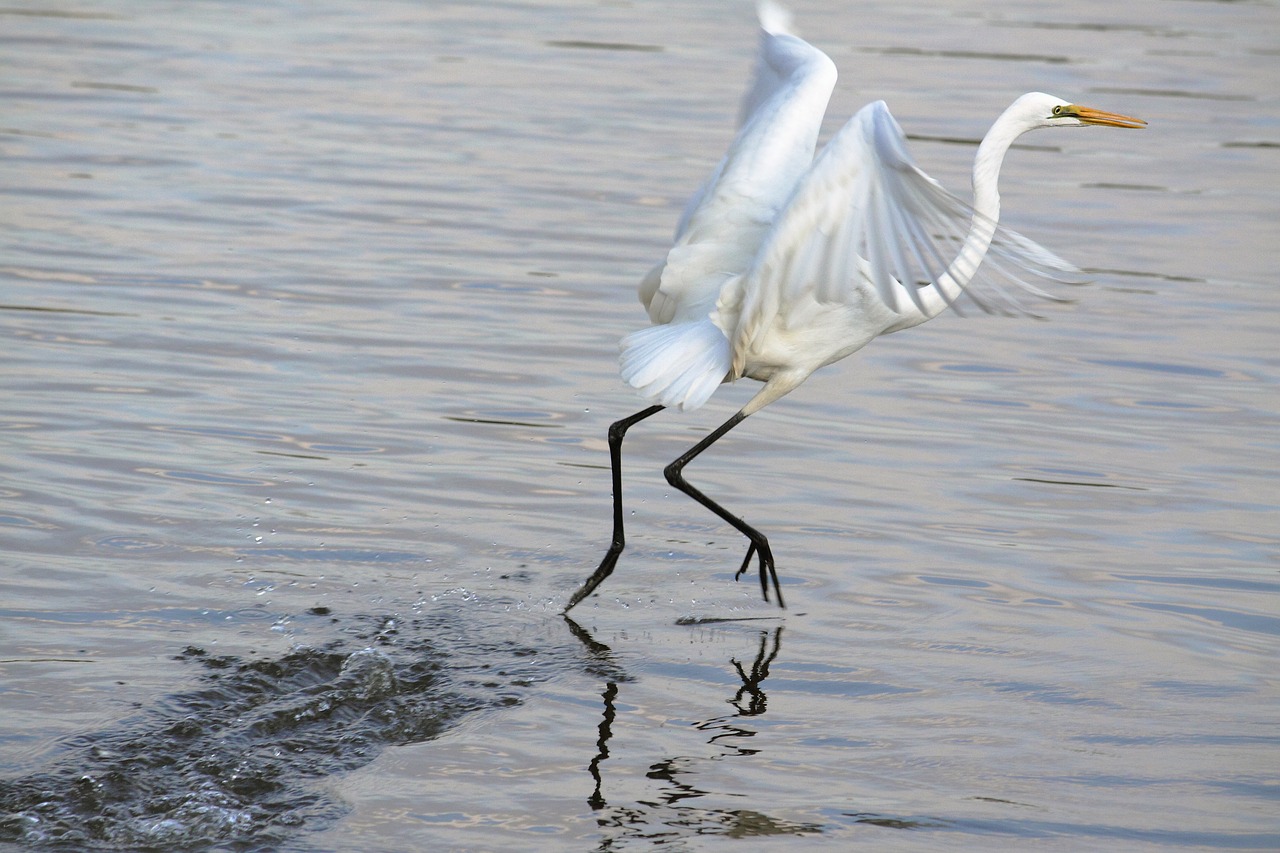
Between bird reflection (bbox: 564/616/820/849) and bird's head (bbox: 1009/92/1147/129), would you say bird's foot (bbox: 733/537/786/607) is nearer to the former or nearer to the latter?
bird reflection (bbox: 564/616/820/849)

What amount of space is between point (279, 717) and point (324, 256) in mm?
5492

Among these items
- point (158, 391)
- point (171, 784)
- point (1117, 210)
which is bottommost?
point (171, 784)

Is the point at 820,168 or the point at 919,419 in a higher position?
the point at 820,168

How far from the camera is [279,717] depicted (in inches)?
191

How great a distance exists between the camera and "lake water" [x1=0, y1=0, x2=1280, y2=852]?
180 inches

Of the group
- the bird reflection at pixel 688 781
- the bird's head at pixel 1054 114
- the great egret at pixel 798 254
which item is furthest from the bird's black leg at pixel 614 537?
the bird's head at pixel 1054 114

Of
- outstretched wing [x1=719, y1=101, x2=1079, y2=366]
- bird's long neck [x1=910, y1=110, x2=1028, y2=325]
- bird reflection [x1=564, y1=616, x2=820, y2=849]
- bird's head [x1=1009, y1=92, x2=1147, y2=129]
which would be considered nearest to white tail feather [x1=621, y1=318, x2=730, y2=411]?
outstretched wing [x1=719, y1=101, x2=1079, y2=366]

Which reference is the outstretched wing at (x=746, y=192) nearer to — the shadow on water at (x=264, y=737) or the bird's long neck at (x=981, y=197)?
the bird's long neck at (x=981, y=197)

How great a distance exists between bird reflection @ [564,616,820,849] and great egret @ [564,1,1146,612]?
24.3 inches

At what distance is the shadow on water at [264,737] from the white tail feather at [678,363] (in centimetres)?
86

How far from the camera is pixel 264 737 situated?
4.73 meters

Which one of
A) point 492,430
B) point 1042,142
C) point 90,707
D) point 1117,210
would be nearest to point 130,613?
point 90,707

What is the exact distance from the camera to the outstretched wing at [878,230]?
16.4 ft

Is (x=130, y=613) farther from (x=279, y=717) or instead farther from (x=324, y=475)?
(x=324, y=475)
